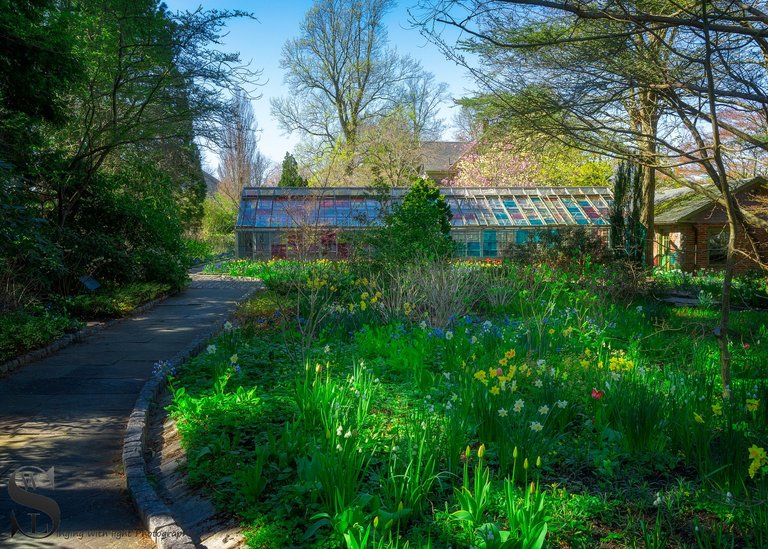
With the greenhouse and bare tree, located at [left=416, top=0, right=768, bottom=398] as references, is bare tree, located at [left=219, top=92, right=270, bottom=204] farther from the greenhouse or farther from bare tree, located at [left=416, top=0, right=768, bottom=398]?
bare tree, located at [left=416, top=0, right=768, bottom=398]

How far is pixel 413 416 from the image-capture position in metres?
4.02

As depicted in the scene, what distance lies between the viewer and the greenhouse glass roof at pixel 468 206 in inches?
925

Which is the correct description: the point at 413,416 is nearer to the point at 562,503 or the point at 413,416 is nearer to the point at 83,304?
the point at 562,503

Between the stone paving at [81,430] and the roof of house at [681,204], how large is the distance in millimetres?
19669

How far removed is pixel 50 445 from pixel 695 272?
72.5 ft

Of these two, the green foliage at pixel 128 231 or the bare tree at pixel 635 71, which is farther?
the green foliage at pixel 128 231

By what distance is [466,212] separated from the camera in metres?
24.6

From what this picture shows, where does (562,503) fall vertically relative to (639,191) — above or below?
below

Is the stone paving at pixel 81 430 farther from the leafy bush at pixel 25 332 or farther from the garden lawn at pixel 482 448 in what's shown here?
the garden lawn at pixel 482 448

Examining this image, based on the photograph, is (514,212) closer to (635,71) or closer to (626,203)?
(626,203)

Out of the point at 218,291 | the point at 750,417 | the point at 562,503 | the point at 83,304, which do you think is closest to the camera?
the point at 562,503

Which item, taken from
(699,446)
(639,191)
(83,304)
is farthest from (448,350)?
(639,191)

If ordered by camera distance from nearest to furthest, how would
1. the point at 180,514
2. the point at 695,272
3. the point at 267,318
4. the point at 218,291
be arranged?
the point at 180,514, the point at 267,318, the point at 218,291, the point at 695,272
